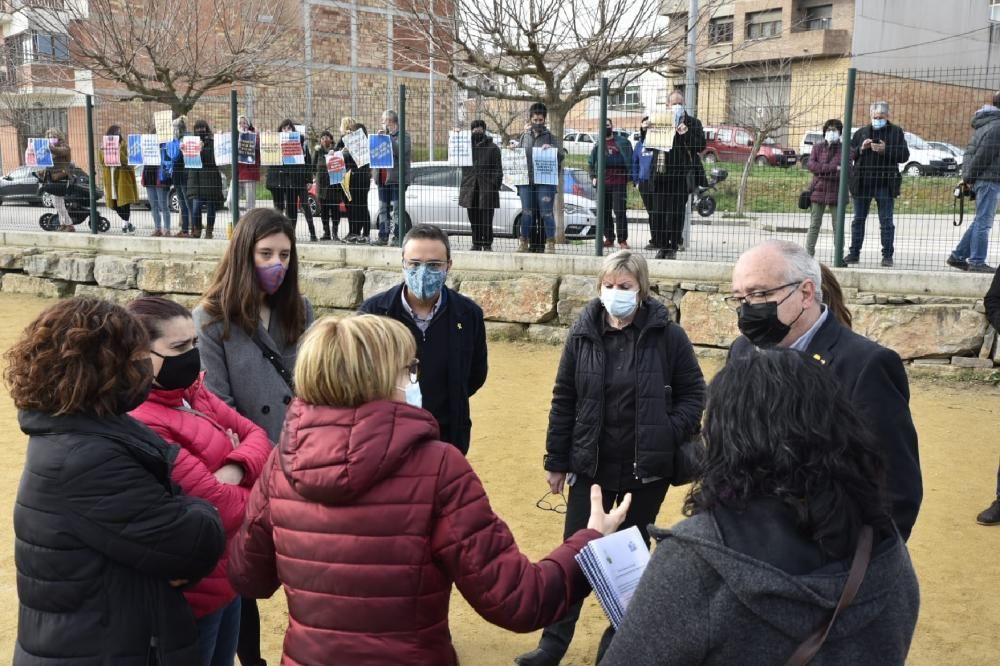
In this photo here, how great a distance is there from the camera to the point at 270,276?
3721 mm

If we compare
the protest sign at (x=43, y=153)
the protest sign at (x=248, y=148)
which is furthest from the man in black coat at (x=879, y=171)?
the protest sign at (x=43, y=153)

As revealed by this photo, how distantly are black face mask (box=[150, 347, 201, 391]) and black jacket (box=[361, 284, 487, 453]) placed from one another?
1.38m

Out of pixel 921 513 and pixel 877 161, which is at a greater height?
pixel 877 161

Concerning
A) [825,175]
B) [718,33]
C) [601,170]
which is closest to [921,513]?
[825,175]

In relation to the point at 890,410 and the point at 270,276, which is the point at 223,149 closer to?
the point at 270,276

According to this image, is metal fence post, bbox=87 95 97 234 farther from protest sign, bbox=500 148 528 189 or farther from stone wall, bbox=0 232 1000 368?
protest sign, bbox=500 148 528 189

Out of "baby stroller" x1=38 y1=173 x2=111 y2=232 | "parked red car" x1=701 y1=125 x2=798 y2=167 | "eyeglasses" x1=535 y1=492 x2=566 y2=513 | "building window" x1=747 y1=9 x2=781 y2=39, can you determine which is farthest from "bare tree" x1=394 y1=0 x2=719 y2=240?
"building window" x1=747 y1=9 x2=781 y2=39

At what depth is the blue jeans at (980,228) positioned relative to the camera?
8977 mm

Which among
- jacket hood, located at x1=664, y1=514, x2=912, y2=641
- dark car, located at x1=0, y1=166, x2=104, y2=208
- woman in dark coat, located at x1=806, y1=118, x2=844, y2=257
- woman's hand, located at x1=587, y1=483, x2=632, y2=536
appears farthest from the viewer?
dark car, located at x1=0, y1=166, x2=104, y2=208

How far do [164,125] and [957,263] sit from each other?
10453 mm

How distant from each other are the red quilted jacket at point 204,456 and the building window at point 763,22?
44521mm

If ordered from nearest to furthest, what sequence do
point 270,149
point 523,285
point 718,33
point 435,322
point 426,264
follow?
1. point 426,264
2. point 435,322
3. point 523,285
4. point 270,149
5. point 718,33

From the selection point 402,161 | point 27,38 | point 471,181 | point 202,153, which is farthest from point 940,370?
point 27,38

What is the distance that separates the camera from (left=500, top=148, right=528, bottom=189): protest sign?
1061cm
